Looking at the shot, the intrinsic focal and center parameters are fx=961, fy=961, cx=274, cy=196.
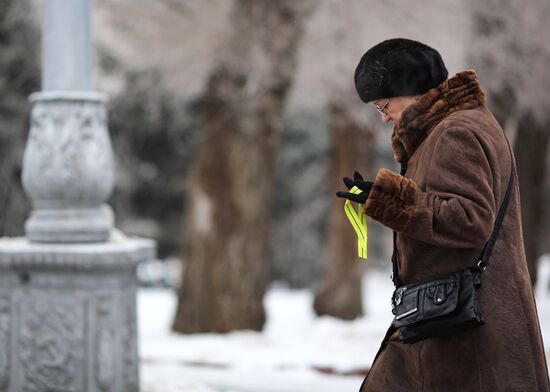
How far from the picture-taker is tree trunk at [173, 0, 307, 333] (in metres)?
11.4

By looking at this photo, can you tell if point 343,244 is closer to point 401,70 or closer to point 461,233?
point 401,70

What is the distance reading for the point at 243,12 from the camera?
10.6 m

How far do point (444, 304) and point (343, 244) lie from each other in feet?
35.4

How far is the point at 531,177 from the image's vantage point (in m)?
12.4

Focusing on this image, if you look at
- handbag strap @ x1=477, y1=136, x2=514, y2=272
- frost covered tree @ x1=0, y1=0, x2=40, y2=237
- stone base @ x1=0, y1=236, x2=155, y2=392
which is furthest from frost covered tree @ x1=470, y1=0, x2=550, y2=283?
frost covered tree @ x1=0, y1=0, x2=40, y2=237

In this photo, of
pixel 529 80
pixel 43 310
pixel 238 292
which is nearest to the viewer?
pixel 43 310

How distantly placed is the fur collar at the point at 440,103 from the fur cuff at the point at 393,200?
25 cm

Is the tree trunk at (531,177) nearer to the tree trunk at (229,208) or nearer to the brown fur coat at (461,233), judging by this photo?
the tree trunk at (229,208)

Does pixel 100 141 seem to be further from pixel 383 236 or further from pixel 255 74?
pixel 383 236

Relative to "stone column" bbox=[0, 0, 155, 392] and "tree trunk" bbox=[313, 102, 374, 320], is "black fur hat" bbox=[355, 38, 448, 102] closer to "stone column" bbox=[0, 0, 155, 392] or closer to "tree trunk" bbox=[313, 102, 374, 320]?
"stone column" bbox=[0, 0, 155, 392]

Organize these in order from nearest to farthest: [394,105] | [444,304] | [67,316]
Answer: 1. [444,304]
2. [394,105]
3. [67,316]

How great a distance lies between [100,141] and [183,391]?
2158 mm

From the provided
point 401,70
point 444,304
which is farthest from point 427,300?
point 401,70

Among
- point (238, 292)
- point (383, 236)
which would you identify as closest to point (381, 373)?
point (238, 292)
